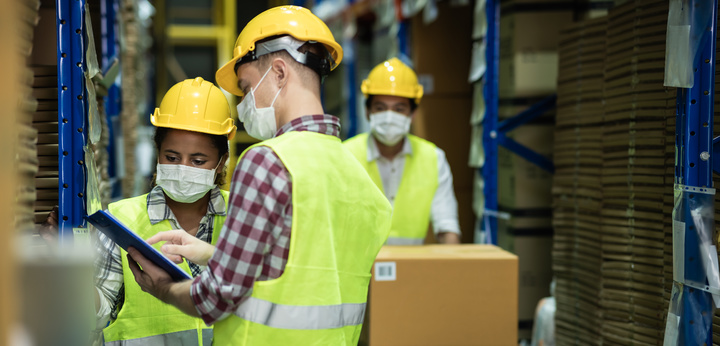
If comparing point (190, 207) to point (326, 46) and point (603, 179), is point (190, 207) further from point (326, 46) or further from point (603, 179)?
point (603, 179)

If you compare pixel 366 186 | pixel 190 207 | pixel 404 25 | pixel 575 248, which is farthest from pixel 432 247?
pixel 404 25

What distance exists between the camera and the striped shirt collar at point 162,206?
2.67 meters

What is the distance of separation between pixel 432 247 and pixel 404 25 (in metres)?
3.28

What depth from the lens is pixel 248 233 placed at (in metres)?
1.80

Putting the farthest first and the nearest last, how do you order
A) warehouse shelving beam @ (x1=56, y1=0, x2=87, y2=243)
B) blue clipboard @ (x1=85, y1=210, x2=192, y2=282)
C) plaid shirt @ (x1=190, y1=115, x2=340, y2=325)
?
warehouse shelving beam @ (x1=56, y1=0, x2=87, y2=243)
blue clipboard @ (x1=85, y1=210, x2=192, y2=282)
plaid shirt @ (x1=190, y1=115, x2=340, y2=325)

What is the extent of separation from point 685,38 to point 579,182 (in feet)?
5.13

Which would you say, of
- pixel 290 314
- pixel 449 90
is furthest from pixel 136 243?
pixel 449 90

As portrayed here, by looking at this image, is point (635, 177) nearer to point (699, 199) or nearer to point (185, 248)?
point (699, 199)

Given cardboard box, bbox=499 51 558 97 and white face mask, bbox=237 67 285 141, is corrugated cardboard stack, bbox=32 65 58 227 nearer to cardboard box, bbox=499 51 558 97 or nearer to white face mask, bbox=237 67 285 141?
white face mask, bbox=237 67 285 141

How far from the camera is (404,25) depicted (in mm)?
6406

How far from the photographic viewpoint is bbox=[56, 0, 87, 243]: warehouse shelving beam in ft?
8.54

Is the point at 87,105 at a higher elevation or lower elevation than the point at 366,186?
higher

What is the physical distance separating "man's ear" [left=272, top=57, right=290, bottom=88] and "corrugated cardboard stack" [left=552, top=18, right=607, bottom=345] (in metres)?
2.63

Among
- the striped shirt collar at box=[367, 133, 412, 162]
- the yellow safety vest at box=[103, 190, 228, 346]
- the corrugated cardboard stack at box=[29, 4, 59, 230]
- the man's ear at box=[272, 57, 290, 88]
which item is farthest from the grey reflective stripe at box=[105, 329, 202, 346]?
the striped shirt collar at box=[367, 133, 412, 162]
